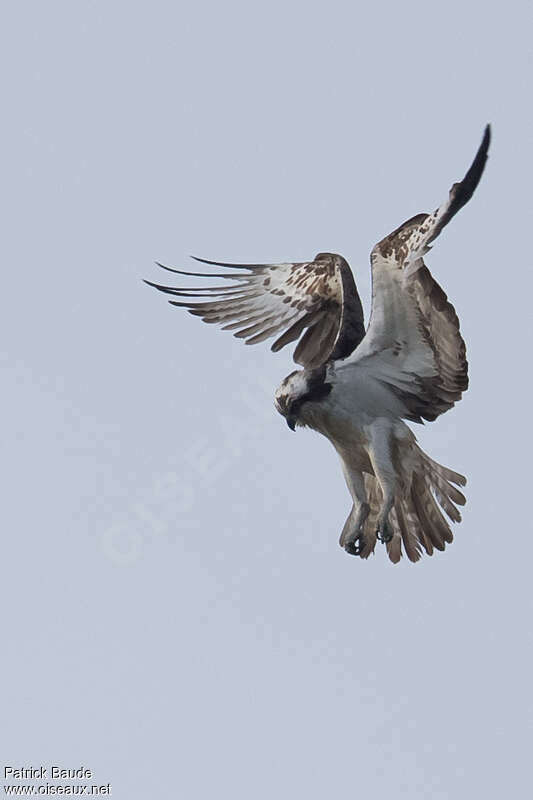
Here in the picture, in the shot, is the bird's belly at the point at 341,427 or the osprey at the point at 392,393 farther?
the bird's belly at the point at 341,427

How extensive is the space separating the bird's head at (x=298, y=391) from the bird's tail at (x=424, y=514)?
121cm

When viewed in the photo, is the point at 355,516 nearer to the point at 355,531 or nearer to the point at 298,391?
the point at 355,531

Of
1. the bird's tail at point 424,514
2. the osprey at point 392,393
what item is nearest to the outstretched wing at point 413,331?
the osprey at point 392,393

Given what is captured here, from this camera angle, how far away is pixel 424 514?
614 inches

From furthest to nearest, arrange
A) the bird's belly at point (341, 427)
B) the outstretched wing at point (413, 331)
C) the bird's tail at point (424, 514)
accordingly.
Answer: the bird's tail at point (424, 514) → the bird's belly at point (341, 427) → the outstretched wing at point (413, 331)

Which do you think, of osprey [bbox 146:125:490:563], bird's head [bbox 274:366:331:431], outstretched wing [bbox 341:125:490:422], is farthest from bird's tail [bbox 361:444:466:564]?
bird's head [bbox 274:366:331:431]

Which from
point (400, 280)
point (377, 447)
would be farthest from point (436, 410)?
→ point (400, 280)

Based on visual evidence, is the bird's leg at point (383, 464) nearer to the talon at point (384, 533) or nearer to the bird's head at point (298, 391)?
the talon at point (384, 533)

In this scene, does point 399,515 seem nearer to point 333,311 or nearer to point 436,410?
point 436,410

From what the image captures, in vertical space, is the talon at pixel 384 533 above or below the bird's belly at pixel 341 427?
below

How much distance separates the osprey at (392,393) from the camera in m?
14.2

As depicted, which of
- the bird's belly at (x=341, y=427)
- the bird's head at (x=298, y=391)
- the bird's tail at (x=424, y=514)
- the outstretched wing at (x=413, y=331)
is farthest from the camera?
the bird's tail at (x=424, y=514)

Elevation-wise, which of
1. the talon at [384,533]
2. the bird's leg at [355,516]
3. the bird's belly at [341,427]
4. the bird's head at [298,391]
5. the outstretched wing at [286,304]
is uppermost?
the outstretched wing at [286,304]

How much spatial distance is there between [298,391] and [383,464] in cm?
97
